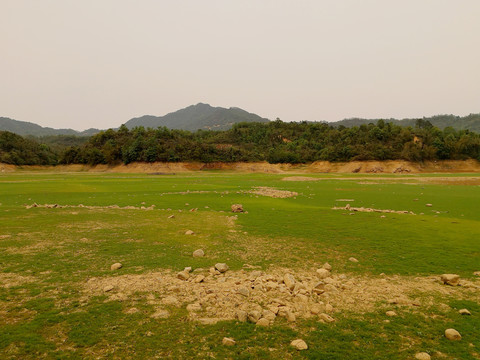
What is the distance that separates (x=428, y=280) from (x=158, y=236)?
9.61 m

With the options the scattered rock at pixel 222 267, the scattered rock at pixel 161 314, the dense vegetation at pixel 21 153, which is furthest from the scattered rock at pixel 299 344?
the dense vegetation at pixel 21 153

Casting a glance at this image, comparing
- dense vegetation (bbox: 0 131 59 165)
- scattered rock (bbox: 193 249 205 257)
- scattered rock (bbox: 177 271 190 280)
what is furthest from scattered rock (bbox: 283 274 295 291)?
dense vegetation (bbox: 0 131 59 165)

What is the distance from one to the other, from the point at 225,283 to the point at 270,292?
1.18m

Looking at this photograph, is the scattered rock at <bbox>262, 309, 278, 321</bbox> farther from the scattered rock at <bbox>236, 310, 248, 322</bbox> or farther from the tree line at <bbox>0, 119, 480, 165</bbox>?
the tree line at <bbox>0, 119, 480, 165</bbox>

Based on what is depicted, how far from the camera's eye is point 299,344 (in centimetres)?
450

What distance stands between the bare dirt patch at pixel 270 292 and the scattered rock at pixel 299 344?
0.91m

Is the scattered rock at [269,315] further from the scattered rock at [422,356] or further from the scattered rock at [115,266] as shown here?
the scattered rock at [115,266]

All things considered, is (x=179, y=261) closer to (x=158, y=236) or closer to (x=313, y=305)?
(x=158, y=236)

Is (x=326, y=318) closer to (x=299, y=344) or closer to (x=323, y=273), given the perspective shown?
(x=299, y=344)

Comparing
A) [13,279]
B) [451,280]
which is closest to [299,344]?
[451,280]

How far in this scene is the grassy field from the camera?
4.55 m

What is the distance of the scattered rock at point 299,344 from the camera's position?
4475 mm

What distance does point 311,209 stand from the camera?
1930cm

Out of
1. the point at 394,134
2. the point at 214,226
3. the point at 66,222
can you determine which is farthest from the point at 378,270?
the point at 394,134
